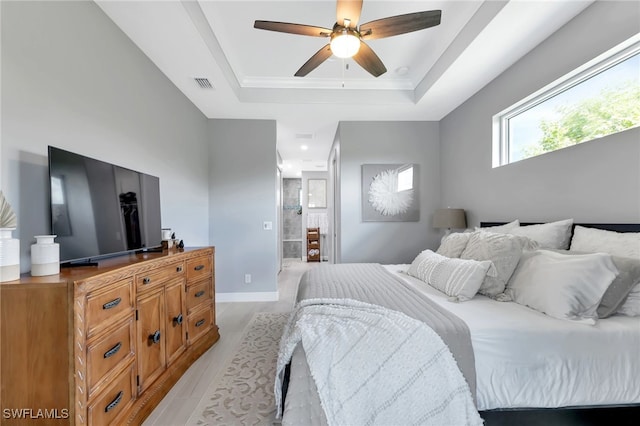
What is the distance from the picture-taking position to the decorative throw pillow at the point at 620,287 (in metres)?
1.33

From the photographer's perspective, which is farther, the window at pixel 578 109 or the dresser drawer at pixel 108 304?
the window at pixel 578 109

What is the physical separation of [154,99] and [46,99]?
1154 millimetres

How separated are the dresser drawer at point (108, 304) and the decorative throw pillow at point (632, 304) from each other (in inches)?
103

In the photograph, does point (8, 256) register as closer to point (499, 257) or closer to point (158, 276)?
point (158, 276)

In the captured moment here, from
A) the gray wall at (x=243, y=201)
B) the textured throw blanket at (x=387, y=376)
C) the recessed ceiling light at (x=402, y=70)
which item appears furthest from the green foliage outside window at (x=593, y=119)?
the gray wall at (x=243, y=201)

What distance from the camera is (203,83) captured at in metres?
2.87

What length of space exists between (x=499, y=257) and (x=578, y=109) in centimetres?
Result: 138

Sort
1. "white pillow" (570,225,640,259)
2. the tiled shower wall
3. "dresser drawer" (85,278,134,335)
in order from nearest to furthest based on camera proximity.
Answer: "dresser drawer" (85,278,134,335), "white pillow" (570,225,640,259), the tiled shower wall

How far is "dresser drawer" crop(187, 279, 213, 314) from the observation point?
221cm

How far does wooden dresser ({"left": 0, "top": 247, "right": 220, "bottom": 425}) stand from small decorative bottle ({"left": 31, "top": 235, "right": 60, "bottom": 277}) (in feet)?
0.20

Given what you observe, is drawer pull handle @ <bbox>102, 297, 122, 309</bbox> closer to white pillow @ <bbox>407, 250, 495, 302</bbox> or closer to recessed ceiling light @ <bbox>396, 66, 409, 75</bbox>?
white pillow @ <bbox>407, 250, 495, 302</bbox>

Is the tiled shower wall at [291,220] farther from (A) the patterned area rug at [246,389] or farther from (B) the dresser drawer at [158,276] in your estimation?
(B) the dresser drawer at [158,276]

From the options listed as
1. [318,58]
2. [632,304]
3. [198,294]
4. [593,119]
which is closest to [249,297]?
[198,294]

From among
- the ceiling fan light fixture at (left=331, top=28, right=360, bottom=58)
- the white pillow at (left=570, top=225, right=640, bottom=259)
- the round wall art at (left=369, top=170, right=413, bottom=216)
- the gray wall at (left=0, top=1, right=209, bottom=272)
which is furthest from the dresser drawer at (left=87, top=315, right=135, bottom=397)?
the round wall art at (left=369, top=170, right=413, bottom=216)
